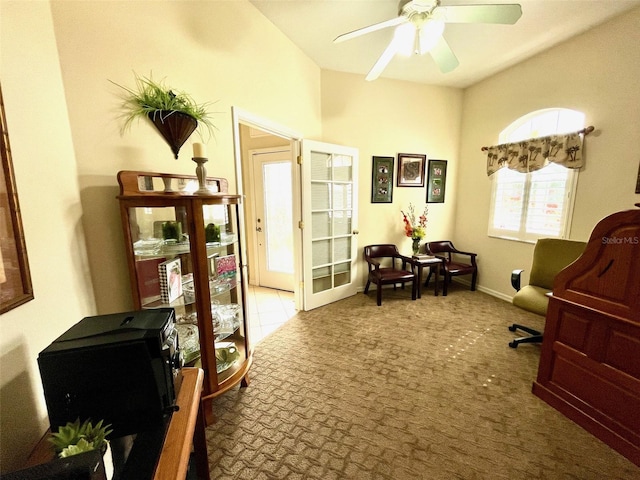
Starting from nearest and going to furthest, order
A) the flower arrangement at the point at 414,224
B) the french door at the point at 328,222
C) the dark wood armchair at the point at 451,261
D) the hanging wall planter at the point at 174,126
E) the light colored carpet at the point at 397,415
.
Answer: the light colored carpet at the point at 397,415 → the hanging wall planter at the point at 174,126 → the french door at the point at 328,222 → the dark wood armchair at the point at 451,261 → the flower arrangement at the point at 414,224

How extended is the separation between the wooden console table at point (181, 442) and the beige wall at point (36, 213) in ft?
0.51

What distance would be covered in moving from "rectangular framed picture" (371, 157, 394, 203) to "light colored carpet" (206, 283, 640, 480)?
1866mm

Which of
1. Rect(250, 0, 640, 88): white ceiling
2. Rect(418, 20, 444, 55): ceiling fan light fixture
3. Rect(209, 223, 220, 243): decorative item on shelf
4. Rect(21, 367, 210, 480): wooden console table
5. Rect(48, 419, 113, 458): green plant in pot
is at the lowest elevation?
Rect(21, 367, 210, 480): wooden console table

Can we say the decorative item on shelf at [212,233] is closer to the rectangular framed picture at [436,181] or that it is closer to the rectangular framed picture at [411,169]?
the rectangular framed picture at [411,169]

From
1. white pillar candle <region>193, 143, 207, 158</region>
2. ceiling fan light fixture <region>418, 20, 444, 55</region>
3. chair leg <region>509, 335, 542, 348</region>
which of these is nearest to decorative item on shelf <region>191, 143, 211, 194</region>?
white pillar candle <region>193, 143, 207, 158</region>

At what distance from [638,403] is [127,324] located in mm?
2452

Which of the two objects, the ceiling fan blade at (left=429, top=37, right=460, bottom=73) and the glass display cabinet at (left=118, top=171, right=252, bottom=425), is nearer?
the glass display cabinet at (left=118, top=171, right=252, bottom=425)

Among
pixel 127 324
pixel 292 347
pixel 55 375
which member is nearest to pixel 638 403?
pixel 292 347

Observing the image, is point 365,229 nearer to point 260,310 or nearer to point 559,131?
point 260,310

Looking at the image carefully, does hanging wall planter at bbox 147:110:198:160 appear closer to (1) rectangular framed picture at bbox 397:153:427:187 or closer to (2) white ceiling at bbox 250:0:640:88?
(2) white ceiling at bbox 250:0:640:88

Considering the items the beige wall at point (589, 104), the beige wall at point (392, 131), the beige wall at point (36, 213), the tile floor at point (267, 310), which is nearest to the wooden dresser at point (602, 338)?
the beige wall at point (589, 104)

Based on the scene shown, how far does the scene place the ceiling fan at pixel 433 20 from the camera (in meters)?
1.56

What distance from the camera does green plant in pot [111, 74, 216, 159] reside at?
1392 millimetres

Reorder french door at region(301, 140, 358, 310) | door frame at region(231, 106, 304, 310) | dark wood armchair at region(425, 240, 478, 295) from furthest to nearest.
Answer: dark wood armchair at region(425, 240, 478, 295), french door at region(301, 140, 358, 310), door frame at region(231, 106, 304, 310)
